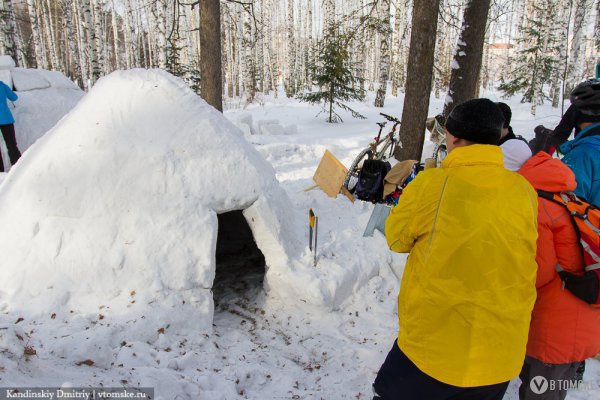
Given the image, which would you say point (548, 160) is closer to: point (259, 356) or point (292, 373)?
point (292, 373)

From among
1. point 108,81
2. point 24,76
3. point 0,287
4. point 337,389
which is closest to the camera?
point 337,389

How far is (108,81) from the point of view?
4254 millimetres

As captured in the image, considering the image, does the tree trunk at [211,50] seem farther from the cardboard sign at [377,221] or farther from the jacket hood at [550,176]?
the jacket hood at [550,176]

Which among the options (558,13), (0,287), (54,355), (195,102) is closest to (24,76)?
(195,102)

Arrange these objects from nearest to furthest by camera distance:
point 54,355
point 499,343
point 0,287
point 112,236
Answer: point 499,343, point 54,355, point 0,287, point 112,236

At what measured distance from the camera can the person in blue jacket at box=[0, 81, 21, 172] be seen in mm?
6312

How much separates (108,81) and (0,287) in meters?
2.37

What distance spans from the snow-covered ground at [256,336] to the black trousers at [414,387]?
1299mm

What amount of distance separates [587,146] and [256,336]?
3.02 metres

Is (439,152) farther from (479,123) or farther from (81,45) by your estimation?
(81,45)

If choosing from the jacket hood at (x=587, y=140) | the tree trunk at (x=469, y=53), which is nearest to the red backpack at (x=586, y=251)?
the jacket hood at (x=587, y=140)

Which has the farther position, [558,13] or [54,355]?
[558,13]

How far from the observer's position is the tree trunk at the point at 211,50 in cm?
650

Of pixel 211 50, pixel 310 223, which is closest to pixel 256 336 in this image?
pixel 310 223
